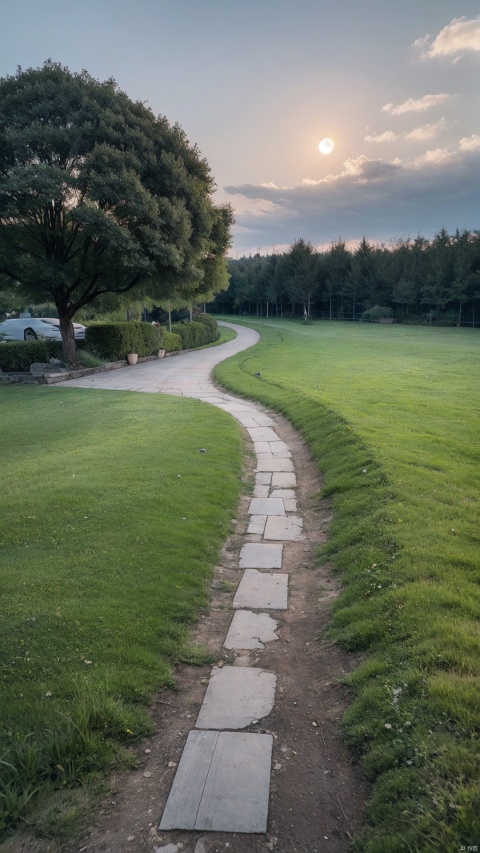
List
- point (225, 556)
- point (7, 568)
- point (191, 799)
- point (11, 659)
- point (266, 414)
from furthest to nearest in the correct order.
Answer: point (266, 414) → point (225, 556) → point (7, 568) → point (11, 659) → point (191, 799)

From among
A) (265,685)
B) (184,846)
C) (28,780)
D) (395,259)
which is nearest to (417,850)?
(184,846)

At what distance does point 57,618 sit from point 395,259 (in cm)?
5300

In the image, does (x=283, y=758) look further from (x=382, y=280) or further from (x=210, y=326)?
(x=382, y=280)

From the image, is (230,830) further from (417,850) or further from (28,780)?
(28,780)

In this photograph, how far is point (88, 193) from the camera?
47.5 ft

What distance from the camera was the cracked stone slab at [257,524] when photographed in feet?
17.5

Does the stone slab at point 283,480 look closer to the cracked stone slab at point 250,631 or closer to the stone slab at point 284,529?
the stone slab at point 284,529

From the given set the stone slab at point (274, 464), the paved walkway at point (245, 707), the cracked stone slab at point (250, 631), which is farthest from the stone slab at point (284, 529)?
the stone slab at point (274, 464)

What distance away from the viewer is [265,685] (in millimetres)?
2986

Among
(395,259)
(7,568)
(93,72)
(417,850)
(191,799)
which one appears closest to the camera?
(417,850)

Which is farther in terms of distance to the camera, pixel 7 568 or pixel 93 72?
pixel 93 72

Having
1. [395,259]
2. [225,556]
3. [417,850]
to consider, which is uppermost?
[395,259]

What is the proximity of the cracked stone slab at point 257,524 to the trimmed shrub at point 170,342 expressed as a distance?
19.1 meters

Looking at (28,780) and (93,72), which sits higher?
(93,72)
